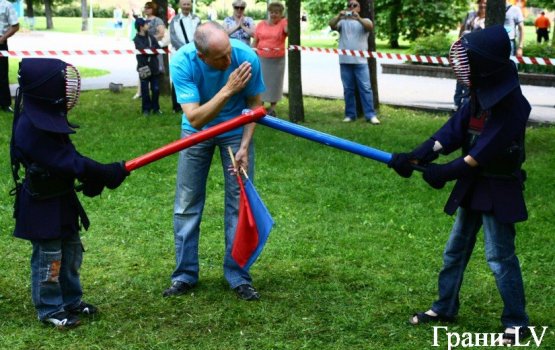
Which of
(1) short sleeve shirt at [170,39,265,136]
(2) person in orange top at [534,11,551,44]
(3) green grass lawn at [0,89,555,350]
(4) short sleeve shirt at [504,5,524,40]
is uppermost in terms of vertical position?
(1) short sleeve shirt at [170,39,265,136]

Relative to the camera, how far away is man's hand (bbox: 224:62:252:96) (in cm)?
533

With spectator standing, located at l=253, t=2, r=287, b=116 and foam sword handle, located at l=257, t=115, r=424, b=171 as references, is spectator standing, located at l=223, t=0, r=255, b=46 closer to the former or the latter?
spectator standing, located at l=253, t=2, r=287, b=116

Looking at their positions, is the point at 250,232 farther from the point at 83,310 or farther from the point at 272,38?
the point at 272,38

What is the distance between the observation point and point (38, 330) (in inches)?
211

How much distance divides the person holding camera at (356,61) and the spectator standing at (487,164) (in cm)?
811

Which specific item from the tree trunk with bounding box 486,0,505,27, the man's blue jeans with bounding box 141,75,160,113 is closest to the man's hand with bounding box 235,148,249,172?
the tree trunk with bounding box 486,0,505,27

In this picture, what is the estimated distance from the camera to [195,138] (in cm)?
531

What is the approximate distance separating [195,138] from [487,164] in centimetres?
176

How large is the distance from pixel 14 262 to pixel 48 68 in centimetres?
224

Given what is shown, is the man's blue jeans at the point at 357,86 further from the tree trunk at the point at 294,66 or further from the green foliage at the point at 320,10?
the green foliage at the point at 320,10

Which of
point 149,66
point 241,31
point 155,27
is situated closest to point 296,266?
point 149,66

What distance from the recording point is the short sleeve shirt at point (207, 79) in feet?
18.2

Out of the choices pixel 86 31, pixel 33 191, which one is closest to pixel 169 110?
pixel 33 191

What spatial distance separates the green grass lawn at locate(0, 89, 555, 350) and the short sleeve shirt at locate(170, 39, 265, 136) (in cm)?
131
